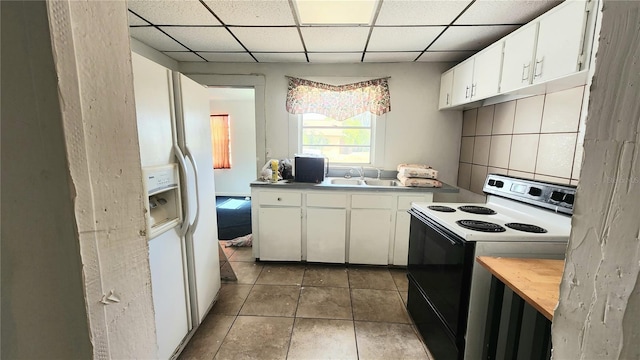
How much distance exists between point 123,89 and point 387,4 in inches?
73.0

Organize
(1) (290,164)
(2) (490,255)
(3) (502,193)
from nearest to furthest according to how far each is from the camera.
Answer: (2) (490,255) → (3) (502,193) → (1) (290,164)

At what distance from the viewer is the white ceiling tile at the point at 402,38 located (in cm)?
213

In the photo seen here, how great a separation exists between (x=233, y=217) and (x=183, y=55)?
253 cm

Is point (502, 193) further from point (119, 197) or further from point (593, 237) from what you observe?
point (119, 197)

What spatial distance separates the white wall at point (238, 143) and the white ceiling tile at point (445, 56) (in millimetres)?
3578

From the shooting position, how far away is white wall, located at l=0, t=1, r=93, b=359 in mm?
315

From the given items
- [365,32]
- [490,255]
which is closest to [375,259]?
[490,255]

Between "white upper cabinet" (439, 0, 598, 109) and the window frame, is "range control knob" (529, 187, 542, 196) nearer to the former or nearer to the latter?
"white upper cabinet" (439, 0, 598, 109)

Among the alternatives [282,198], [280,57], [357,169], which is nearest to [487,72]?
[357,169]

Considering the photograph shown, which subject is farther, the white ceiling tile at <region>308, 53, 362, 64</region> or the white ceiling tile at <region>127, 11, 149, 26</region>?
the white ceiling tile at <region>308, 53, 362, 64</region>

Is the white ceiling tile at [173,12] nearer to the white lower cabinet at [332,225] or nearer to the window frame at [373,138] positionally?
the window frame at [373,138]

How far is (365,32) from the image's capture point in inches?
86.6

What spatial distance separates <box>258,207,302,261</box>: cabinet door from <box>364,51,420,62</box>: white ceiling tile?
1.80 m

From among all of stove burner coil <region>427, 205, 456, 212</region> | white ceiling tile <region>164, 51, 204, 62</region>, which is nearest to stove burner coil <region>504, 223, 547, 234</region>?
stove burner coil <region>427, 205, 456, 212</region>
